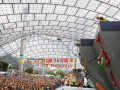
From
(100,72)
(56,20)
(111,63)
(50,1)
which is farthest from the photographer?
(56,20)

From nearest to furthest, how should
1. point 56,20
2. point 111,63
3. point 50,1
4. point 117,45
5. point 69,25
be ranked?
1. point 117,45
2. point 111,63
3. point 50,1
4. point 56,20
5. point 69,25

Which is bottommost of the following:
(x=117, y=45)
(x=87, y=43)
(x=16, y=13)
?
(x=117, y=45)

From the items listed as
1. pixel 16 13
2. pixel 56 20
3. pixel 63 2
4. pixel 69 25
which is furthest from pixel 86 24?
pixel 16 13

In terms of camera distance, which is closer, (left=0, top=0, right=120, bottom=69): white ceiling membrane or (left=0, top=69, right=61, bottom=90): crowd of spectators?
(left=0, top=69, right=61, bottom=90): crowd of spectators

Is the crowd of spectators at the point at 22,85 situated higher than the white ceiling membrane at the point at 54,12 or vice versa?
the white ceiling membrane at the point at 54,12

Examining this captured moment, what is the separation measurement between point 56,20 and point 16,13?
10.4 m

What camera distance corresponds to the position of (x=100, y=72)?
38.7ft

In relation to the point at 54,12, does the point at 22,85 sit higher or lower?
lower

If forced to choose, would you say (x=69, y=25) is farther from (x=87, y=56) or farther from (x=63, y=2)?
(x=87, y=56)

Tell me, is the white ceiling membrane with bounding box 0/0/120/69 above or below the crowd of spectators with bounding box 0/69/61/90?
above

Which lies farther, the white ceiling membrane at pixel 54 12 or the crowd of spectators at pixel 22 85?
the white ceiling membrane at pixel 54 12

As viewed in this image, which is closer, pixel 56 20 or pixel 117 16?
pixel 117 16

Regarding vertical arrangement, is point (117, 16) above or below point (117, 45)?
above

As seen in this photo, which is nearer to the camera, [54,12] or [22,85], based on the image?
[22,85]
